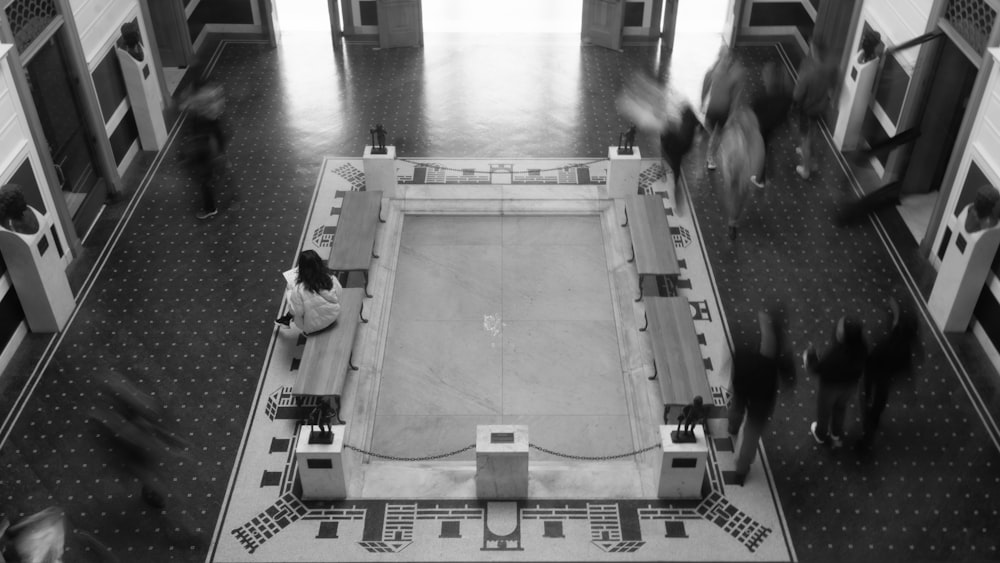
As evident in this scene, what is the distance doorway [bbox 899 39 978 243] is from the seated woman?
6.34 m

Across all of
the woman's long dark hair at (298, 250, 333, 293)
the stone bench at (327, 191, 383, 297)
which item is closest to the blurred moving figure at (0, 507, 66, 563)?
the woman's long dark hair at (298, 250, 333, 293)

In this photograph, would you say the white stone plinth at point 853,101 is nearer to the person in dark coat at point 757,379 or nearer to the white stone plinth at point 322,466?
the person in dark coat at point 757,379

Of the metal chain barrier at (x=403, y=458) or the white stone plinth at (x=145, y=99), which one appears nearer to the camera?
the metal chain barrier at (x=403, y=458)

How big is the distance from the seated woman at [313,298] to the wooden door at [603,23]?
25.5 feet

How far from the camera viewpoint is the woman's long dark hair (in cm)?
850

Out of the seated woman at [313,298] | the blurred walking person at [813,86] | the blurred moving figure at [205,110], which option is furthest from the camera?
the blurred walking person at [813,86]

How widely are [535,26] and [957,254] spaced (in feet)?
28.8

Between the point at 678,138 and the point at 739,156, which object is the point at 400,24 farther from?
the point at 739,156

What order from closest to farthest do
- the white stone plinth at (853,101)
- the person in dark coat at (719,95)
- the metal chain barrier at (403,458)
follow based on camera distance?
the metal chain barrier at (403,458) → the person in dark coat at (719,95) → the white stone plinth at (853,101)

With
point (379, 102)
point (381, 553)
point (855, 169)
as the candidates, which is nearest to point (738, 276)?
point (855, 169)

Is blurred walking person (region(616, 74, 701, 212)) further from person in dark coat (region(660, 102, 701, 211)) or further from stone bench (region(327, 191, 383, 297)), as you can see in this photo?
stone bench (region(327, 191, 383, 297))

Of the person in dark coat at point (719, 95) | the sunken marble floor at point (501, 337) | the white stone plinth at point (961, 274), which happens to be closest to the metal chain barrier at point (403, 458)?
the sunken marble floor at point (501, 337)

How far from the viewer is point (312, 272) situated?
855 centimetres

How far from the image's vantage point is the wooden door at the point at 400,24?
1464 centimetres
